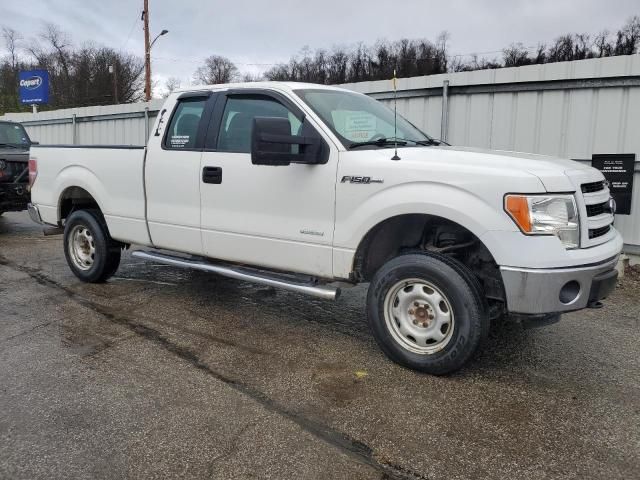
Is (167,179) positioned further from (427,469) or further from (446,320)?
(427,469)

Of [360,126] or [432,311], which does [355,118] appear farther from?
[432,311]

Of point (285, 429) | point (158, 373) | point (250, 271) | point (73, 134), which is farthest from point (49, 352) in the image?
point (73, 134)

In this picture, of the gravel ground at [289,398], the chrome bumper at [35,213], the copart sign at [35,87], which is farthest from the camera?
the copart sign at [35,87]

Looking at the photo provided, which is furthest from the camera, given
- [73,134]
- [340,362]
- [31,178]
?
[73,134]

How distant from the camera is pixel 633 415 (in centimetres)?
326

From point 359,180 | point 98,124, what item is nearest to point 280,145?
point 359,180

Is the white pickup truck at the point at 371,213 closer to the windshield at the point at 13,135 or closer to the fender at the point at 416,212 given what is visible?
the fender at the point at 416,212

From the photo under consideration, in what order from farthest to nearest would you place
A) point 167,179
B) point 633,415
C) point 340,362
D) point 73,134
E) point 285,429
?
1. point 73,134
2. point 167,179
3. point 340,362
4. point 633,415
5. point 285,429

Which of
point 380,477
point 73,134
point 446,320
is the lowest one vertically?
point 380,477

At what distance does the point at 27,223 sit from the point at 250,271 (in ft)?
28.7

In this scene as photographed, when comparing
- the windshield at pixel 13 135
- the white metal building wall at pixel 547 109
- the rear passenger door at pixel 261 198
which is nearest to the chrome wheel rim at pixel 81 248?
the rear passenger door at pixel 261 198

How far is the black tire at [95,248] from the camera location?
5930 mm

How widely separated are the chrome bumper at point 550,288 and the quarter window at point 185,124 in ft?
9.92

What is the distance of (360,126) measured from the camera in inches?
174
